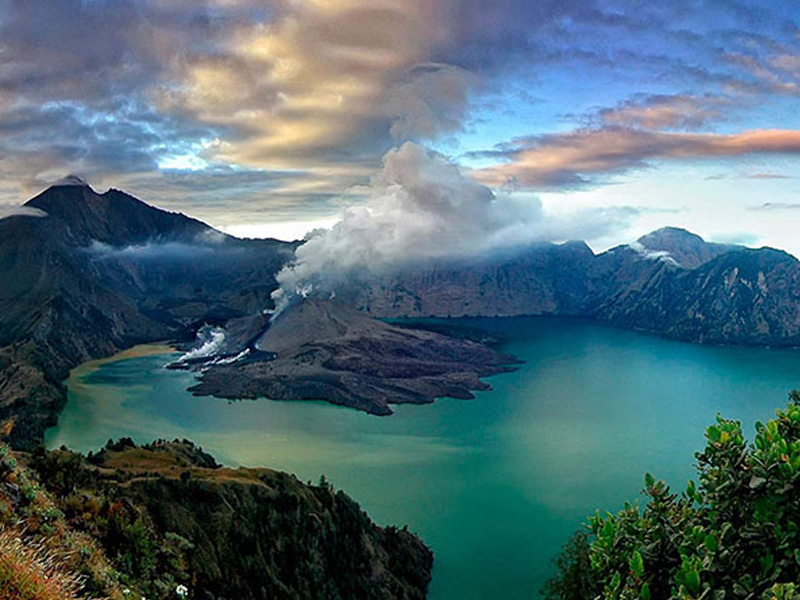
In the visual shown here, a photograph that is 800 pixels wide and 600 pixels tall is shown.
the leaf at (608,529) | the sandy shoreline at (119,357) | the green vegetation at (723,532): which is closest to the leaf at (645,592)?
the green vegetation at (723,532)

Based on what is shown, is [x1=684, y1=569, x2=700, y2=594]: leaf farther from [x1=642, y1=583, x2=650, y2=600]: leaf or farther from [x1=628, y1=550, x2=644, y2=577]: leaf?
[x1=628, y1=550, x2=644, y2=577]: leaf

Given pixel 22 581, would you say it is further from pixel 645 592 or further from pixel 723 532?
pixel 723 532

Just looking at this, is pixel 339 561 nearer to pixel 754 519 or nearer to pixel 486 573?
pixel 486 573

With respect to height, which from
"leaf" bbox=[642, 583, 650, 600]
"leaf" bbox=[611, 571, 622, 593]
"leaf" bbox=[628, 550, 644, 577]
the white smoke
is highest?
"leaf" bbox=[628, 550, 644, 577]

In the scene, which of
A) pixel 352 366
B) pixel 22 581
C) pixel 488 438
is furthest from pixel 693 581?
pixel 352 366

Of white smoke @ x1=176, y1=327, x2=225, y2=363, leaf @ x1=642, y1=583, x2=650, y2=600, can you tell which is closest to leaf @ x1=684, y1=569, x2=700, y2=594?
leaf @ x1=642, y1=583, x2=650, y2=600

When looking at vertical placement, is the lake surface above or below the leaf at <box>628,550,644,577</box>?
below

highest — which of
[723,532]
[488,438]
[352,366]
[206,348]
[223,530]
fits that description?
[723,532]
